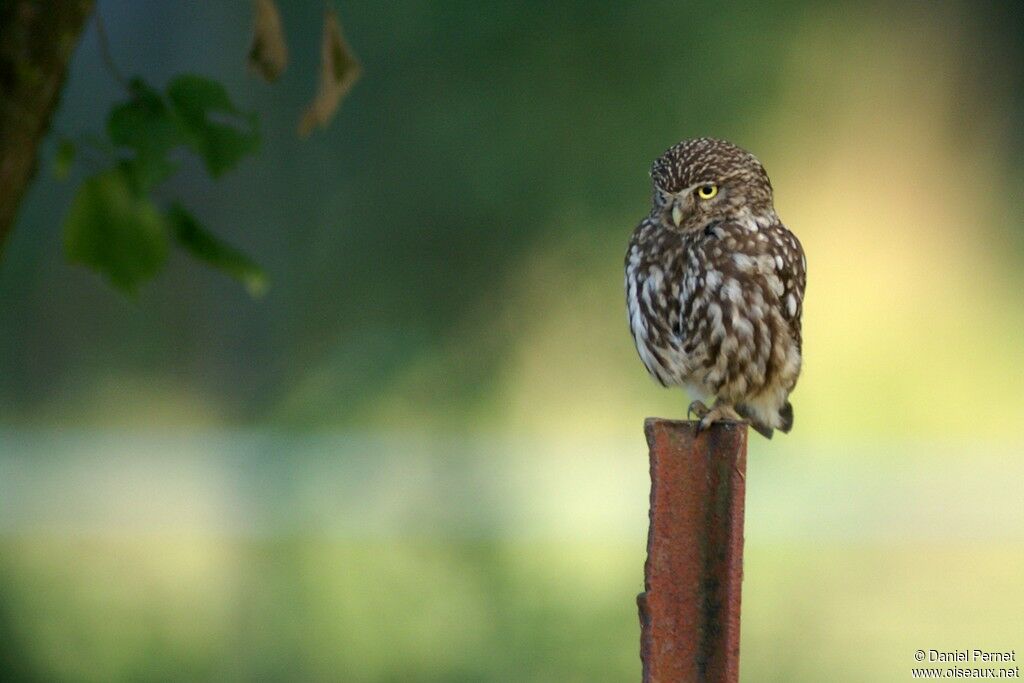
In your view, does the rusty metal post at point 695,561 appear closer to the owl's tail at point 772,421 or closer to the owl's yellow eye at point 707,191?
the owl's yellow eye at point 707,191

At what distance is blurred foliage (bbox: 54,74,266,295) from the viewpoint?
161 cm

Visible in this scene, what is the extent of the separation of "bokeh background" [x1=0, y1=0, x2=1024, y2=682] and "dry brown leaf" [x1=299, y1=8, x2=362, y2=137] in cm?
274

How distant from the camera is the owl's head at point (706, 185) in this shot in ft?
6.93

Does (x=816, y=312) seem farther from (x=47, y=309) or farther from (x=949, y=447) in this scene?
(x=47, y=309)

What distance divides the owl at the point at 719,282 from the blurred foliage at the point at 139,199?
2.67 feet

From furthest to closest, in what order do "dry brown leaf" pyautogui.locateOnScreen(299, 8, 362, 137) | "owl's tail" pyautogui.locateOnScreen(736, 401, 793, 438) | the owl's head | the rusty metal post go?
"owl's tail" pyautogui.locateOnScreen(736, 401, 793, 438) → the owl's head → "dry brown leaf" pyautogui.locateOnScreen(299, 8, 362, 137) → the rusty metal post

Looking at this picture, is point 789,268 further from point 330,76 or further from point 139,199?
point 139,199

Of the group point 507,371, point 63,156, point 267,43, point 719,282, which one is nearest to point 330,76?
point 267,43

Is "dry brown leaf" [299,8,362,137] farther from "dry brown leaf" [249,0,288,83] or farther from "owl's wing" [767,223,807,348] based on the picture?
"owl's wing" [767,223,807,348]

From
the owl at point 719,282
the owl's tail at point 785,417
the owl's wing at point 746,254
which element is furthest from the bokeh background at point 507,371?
the owl's wing at point 746,254

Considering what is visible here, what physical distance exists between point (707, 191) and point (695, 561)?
0.95 meters

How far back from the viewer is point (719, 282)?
228 cm

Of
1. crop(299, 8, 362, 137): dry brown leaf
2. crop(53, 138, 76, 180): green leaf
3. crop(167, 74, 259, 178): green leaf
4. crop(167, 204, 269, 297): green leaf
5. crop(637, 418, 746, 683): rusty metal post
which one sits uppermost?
crop(299, 8, 362, 137): dry brown leaf

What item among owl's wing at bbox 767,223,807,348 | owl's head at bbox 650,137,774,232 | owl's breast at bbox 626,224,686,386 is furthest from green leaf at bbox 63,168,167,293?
owl's wing at bbox 767,223,807,348
